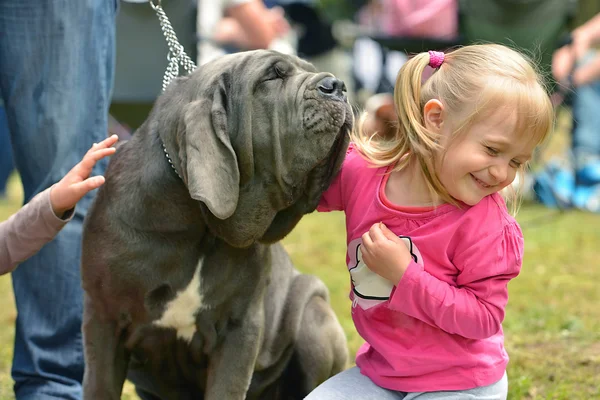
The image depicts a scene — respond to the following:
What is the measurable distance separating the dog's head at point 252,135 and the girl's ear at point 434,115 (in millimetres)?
244

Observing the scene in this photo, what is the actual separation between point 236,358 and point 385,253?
688mm

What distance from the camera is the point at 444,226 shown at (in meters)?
2.73

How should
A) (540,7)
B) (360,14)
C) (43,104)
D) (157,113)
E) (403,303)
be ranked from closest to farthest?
(403,303) < (157,113) < (43,104) < (540,7) < (360,14)

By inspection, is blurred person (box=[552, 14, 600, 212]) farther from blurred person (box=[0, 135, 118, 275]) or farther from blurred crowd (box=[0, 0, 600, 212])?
blurred person (box=[0, 135, 118, 275])

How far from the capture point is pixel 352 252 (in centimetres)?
296

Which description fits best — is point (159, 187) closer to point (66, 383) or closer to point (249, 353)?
point (249, 353)

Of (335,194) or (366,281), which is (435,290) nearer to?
(366,281)

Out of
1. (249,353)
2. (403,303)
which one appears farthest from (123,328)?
(403,303)

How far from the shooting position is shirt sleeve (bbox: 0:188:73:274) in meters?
2.83

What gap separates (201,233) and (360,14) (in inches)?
329

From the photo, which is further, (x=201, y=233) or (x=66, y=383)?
(x=66, y=383)

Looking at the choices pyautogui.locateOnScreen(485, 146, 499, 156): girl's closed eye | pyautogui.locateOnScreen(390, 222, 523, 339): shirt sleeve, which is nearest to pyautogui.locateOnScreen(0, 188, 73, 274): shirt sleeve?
pyautogui.locateOnScreen(390, 222, 523, 339): shirt sleeve

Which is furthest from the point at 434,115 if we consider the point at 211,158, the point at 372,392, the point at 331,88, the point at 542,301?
the point at 542,301

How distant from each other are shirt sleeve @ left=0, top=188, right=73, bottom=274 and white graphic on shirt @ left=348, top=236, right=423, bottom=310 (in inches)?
38.3
